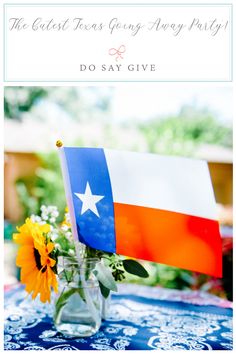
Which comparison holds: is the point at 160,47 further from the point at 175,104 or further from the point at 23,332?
the point at 175,104

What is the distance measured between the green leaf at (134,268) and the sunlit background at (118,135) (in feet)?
2.75

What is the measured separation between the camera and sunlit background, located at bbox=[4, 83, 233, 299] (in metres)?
3.37

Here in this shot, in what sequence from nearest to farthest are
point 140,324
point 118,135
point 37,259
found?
point 37,259
point 140,324
point 118,135

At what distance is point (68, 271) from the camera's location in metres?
0.99

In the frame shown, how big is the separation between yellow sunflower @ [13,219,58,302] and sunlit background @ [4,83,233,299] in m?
1.02

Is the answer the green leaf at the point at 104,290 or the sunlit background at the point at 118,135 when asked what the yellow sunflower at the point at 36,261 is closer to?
the green leaf at the point at 104,290

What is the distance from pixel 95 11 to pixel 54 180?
4.17 meters

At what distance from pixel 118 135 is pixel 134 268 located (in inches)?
188

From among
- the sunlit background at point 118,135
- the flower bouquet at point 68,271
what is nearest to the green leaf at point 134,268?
the flower bouquet at point 68,271

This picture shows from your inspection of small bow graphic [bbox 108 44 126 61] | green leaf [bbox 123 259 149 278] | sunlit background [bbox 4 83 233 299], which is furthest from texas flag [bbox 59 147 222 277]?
sunlit background [bbox 4 83 233 299]

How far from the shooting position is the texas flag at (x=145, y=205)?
984mm

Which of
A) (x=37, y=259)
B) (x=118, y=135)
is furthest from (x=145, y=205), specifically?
(x=118, y=135)

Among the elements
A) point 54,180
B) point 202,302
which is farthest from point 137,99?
point 202,302

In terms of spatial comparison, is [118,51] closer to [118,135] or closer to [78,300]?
[78,300]
